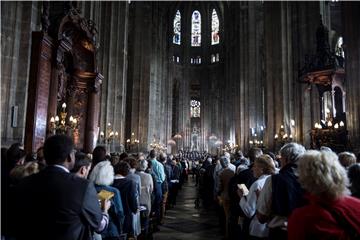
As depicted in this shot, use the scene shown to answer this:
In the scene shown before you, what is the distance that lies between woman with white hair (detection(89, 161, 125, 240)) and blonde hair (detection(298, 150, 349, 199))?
239cm

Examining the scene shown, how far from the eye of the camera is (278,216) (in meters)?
3.25

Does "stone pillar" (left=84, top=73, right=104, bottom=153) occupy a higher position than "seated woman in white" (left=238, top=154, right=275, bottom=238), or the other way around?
"stone pillar" (left=84, top=73, right=104, bottom=153)

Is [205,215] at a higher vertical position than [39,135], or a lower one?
lower

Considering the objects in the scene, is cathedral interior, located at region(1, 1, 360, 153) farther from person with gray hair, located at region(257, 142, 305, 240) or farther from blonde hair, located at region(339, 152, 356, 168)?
person with gray hair, located at region(257, 142, 305, 240)

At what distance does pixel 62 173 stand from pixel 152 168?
6.18 metres

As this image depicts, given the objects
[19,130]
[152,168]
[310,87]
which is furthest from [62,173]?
[310,87]

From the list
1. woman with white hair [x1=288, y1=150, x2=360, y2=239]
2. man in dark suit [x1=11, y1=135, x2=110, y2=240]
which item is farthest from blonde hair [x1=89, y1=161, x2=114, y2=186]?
woman with white hair [x1=288, y1=150, x2=360, y2=239]

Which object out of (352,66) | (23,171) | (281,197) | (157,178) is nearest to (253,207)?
(281,197)

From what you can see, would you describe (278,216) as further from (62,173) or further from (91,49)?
(91,49)

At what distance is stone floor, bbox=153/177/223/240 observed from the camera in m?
8.03

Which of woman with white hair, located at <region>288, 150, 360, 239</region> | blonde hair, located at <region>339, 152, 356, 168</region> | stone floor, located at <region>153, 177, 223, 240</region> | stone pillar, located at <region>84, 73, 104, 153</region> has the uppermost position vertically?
stone pillar, located at <region>84, 73, 104, 153</region>

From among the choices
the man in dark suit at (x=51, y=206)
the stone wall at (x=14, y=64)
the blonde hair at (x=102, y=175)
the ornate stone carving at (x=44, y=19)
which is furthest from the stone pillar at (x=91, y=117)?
the man in dark suit at (x=51, y=206)

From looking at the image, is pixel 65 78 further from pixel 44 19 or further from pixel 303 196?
pixel 303 196

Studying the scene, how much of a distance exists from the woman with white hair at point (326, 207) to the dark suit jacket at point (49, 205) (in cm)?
146
